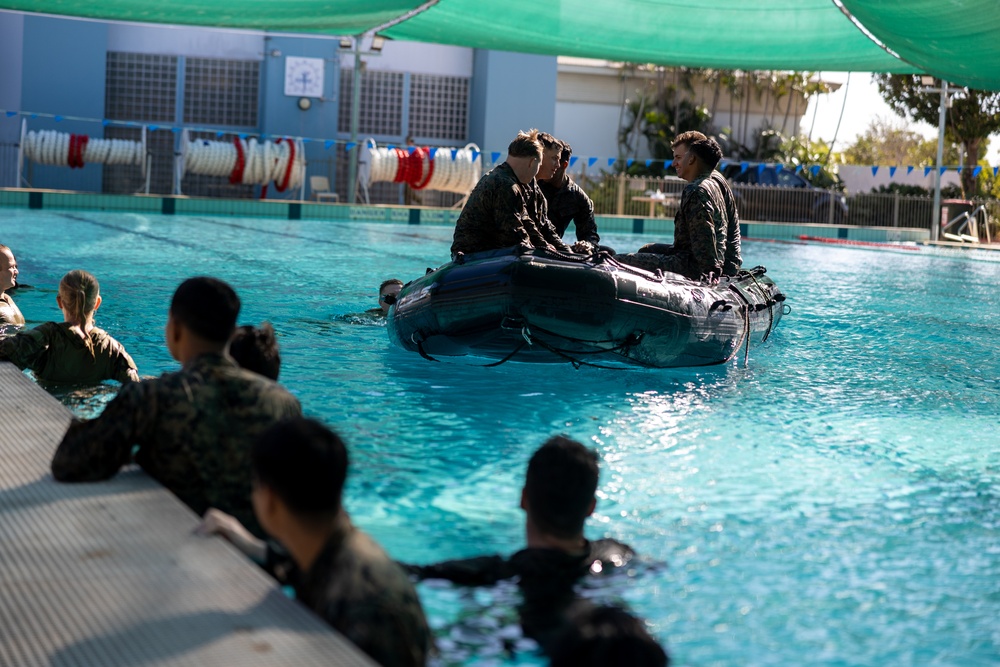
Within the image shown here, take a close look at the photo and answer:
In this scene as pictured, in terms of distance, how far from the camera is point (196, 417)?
3.39 m

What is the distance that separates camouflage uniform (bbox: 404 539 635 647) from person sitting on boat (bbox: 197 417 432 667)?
0.66m

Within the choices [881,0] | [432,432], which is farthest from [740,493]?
[881,0]

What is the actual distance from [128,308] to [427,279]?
376 cm

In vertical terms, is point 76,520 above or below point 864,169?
below

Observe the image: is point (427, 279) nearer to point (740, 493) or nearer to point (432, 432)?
point (432, 432)

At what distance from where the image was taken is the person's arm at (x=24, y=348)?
18.8 ft

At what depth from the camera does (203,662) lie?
2336 mm

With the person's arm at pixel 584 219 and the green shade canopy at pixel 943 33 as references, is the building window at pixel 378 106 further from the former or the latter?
the person's arm at pixel 584 219

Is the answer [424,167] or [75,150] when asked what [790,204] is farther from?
[75,150]

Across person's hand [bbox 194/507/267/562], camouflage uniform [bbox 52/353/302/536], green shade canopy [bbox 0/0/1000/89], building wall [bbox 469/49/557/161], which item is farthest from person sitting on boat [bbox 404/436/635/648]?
building wall [bbox 469/49/557/161]

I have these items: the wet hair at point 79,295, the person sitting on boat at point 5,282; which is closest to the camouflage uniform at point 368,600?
the wet hair at point 79,295

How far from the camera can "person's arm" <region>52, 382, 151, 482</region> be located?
11.2 feet

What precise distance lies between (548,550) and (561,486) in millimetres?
215

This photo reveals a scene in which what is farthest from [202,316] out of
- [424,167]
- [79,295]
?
[424,167]
